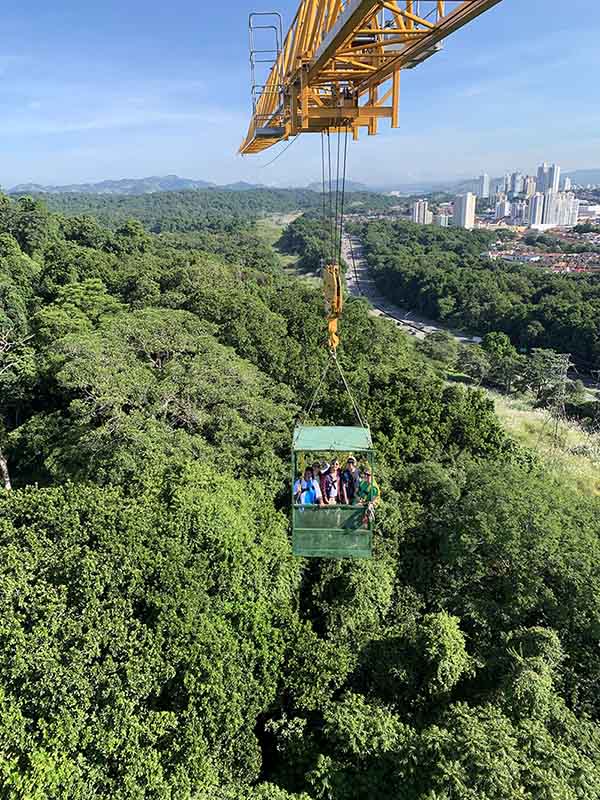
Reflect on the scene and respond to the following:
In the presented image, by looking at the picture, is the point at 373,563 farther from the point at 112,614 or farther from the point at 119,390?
the point at 119,390

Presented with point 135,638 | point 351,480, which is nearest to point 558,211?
point 351,480

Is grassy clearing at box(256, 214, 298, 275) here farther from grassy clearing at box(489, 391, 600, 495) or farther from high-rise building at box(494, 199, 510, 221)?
high-rise building at box(494, 199, 510, 221)

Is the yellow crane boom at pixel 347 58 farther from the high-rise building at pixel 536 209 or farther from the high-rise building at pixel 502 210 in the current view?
the high-rise building at pixel 502 210

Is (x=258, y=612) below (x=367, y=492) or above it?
below

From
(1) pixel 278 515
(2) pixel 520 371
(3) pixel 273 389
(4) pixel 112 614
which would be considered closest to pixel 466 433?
(3) pixel 273 389

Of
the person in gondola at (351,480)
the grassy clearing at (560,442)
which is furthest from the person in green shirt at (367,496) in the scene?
the grassy clearing at (560,442)

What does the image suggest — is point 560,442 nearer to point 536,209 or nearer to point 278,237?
point 278,237
